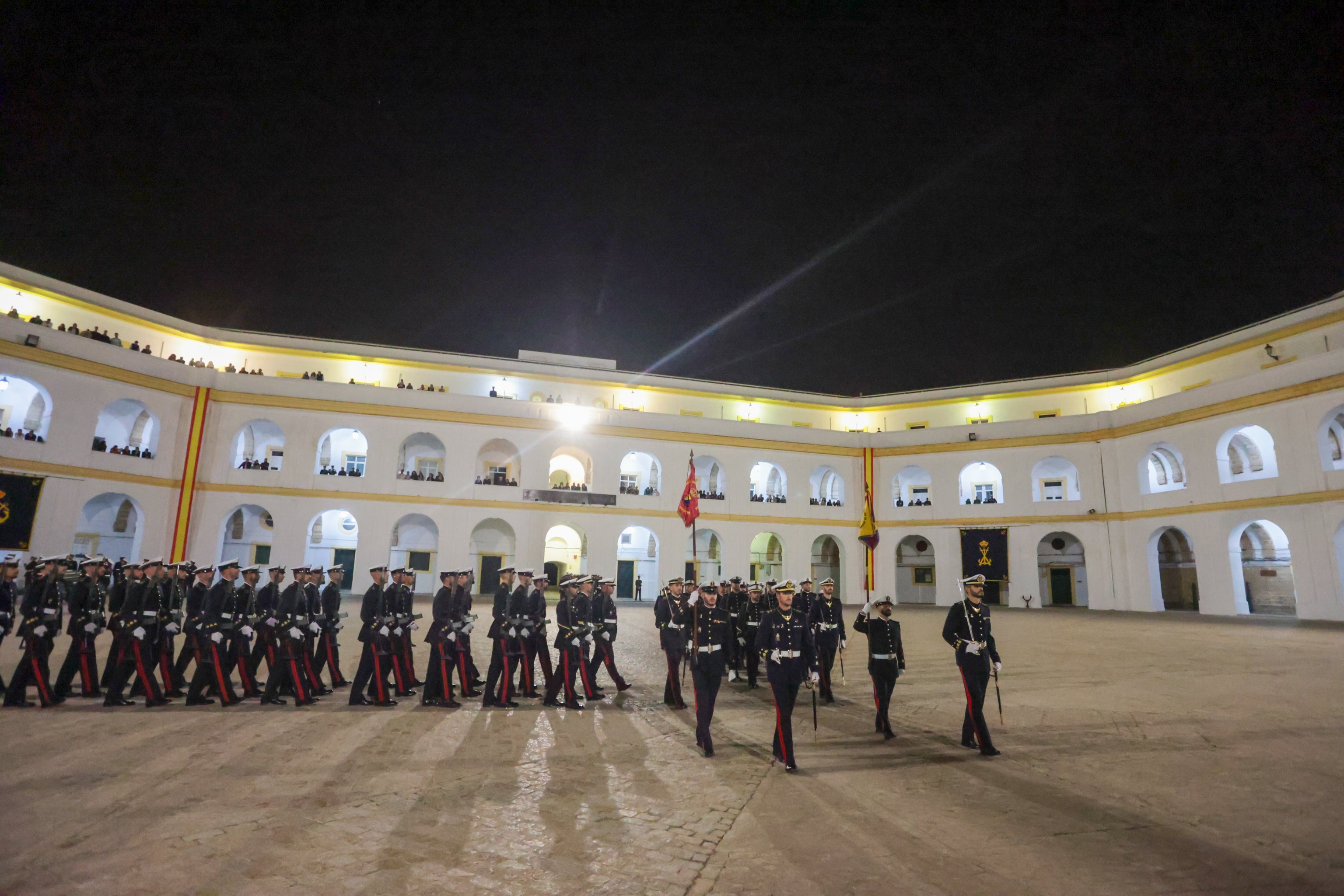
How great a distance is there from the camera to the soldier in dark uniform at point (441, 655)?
8914 mm

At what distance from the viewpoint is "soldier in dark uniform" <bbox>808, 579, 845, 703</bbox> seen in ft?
31.2

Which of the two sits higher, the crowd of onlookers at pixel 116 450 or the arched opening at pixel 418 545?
the crowd of onlookers at pixel 116 450

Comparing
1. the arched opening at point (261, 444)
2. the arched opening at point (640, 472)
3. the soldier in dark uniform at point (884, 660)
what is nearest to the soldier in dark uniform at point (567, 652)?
the soldier in dark uniform at point (884, 660)

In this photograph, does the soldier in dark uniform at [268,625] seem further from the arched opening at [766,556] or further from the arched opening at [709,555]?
the arched opening at [766,556]

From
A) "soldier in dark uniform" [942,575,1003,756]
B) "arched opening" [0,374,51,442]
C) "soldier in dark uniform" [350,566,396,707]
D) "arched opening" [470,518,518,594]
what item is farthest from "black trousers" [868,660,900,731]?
"arched opening" [0,374,51,442]

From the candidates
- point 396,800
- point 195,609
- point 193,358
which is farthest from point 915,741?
point 193,358

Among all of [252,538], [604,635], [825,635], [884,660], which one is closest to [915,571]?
[825,635]

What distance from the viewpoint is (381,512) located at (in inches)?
1011

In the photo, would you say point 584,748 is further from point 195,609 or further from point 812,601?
point 195,609

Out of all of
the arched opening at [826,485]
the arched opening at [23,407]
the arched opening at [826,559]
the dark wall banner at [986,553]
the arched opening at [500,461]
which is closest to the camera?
the arched opening at [23,407]

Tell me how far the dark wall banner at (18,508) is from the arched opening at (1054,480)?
124 feet

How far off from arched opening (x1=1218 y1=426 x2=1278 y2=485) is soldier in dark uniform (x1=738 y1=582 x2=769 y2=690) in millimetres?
20766

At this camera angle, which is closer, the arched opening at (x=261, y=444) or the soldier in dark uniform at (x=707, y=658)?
the soldier in dark uniform at (x=707, y=658)

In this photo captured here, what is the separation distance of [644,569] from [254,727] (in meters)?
23.4
